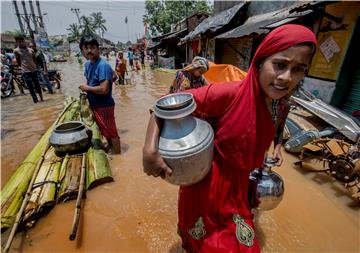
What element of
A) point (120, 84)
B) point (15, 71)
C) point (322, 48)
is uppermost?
point (322, 48)

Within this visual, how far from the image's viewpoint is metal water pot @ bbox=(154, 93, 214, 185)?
3.41 ft

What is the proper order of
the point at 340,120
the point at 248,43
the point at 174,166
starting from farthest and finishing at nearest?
the point at 248,43, the point at 340,120, the point at 174,166

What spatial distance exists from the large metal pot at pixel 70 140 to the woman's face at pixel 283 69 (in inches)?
121

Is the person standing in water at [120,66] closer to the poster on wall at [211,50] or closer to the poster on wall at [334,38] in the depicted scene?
the poster on wall at [211,50]

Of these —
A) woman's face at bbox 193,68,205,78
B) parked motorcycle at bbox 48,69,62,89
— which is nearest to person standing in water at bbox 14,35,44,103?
parked motorcycle at bbox 48,69,62,89

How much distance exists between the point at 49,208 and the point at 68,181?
380 millimetres

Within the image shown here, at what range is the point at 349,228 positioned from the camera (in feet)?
8.79

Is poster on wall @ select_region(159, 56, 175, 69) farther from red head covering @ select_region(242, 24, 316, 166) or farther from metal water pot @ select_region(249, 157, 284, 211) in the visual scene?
red head covering @ select_region(242, 24, 316, 166)

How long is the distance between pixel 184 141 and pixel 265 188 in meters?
1.09

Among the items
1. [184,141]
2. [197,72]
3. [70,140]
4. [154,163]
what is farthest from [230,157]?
[70,140]

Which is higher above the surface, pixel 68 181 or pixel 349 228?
pixel 68 181

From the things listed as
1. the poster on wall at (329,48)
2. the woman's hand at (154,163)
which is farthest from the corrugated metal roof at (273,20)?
the woman's hand at (154,163)

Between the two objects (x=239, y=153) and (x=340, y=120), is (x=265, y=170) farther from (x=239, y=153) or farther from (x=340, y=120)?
(x=340, y=120)

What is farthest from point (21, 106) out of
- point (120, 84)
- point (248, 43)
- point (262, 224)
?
point (248, 43)
